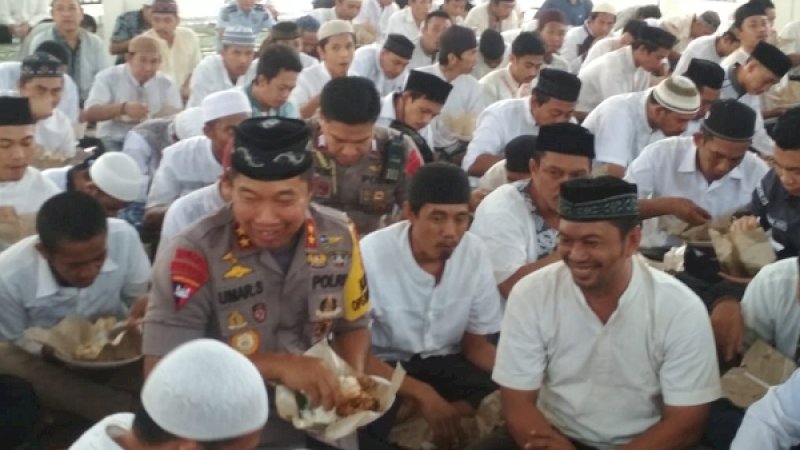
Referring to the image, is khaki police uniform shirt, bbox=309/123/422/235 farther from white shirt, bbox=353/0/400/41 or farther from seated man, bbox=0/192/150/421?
white shirt, bbox=353/0/400/41

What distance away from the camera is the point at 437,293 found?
2859mm

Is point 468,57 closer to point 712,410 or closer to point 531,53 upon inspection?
point 531,53

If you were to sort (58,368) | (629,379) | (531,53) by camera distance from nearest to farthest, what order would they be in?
(629,379), (58,368), (531,53)

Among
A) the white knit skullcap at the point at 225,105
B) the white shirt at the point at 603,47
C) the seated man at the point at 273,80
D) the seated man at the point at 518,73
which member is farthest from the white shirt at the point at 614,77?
the white knit skullcap at the point at 225,105

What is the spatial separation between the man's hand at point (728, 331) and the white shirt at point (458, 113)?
2.76 meters

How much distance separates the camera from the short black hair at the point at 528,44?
5.62m

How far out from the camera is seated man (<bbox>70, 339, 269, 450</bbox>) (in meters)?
1.48

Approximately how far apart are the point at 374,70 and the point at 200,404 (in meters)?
4.94

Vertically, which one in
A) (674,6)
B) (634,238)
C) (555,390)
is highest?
(634,238)

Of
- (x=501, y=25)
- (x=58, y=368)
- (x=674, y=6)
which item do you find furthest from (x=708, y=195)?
(x=674, y=6)

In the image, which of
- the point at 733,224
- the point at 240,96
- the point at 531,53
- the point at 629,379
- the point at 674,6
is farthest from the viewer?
the point at 674,6

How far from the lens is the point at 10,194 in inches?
137

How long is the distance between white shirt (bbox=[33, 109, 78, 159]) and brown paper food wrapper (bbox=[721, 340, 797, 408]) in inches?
129

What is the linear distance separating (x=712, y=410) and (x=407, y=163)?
1368 millimetres
